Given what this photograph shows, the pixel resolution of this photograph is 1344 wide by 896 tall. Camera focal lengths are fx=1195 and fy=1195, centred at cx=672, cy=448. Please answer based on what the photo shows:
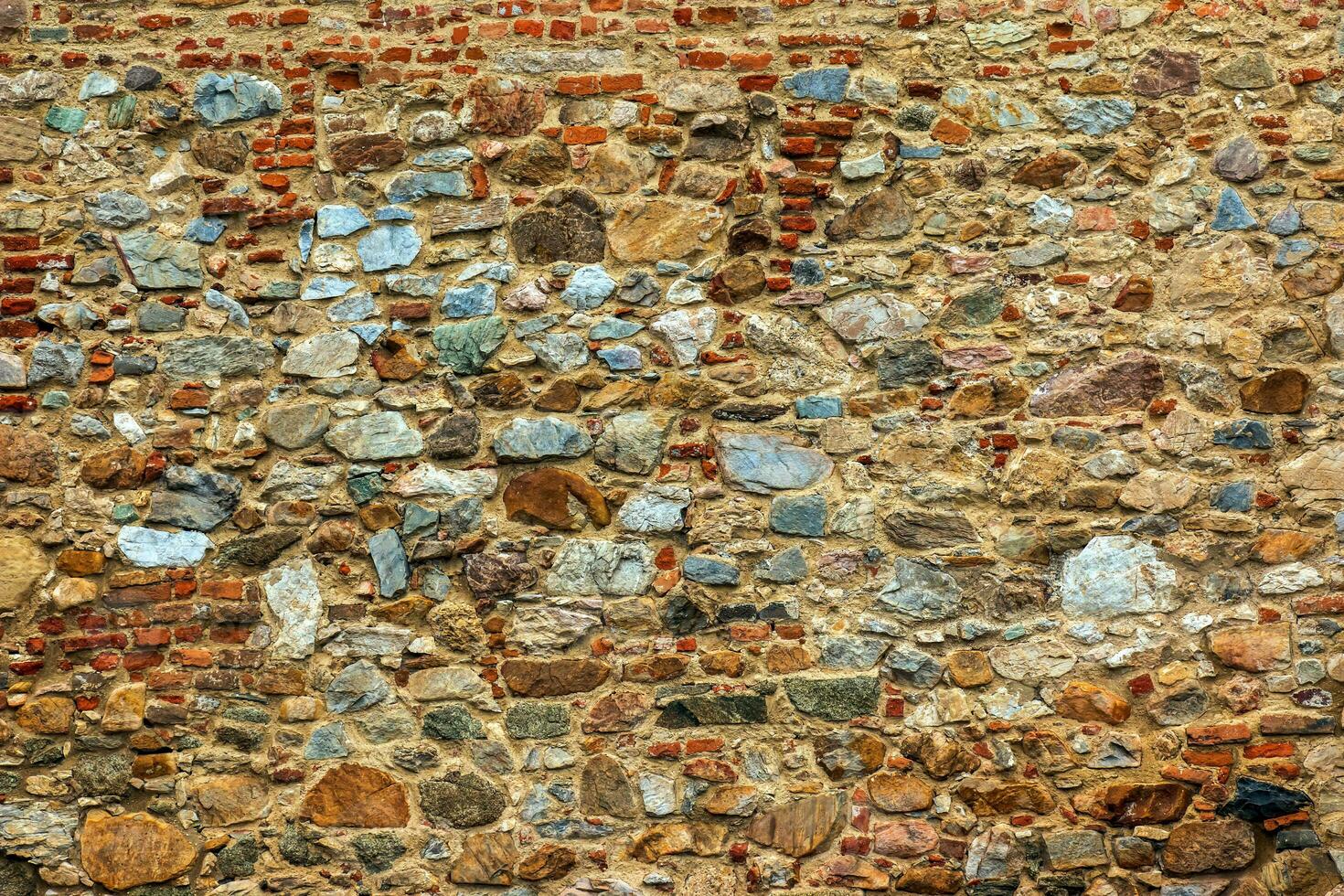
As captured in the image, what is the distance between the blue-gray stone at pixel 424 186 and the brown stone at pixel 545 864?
84.4 inches

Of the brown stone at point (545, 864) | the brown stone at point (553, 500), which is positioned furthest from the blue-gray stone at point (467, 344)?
the brown stone at point (545, 864)

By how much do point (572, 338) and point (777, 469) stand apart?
2.62 feet

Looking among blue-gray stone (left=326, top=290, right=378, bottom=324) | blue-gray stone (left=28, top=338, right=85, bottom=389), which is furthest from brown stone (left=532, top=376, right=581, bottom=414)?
blue-gray stone (left=28, top=338, right=85, bottom=389)

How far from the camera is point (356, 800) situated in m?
3.77

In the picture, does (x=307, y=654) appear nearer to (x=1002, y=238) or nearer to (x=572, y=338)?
(x=572, y=338)

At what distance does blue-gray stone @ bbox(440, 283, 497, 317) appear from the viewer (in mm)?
3949

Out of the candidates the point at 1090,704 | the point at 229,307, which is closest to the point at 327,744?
the point at 229,307

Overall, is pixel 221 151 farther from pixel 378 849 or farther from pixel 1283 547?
pixel 1283 547

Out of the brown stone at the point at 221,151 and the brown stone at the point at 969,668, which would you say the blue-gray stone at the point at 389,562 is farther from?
the brown stone at the point at 969,668

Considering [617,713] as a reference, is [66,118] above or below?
above

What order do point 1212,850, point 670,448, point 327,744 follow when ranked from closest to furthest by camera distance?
point 1212,850
point 327,744
point 670,448

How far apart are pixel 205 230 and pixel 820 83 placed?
210 cm

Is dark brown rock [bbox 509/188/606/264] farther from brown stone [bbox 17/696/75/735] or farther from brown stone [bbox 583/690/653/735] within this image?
brown stone [bbox 17/696/75/735]

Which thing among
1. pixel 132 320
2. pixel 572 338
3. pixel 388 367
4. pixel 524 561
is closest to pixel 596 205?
pixel 572 338
